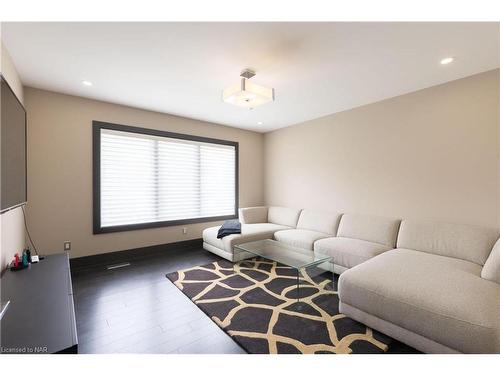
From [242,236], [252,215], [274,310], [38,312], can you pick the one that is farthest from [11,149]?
[252,215]

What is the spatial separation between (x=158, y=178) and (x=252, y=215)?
1928 mm

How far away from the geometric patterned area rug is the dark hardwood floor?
0.39 feet

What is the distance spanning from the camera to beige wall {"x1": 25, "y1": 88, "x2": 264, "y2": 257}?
2838 mm

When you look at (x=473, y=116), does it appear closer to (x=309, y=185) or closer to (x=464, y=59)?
(x=464, y=59)

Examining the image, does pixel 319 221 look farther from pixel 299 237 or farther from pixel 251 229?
pixel 251 229

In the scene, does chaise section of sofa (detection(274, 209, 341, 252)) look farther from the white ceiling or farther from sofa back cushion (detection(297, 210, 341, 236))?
the white ceiling

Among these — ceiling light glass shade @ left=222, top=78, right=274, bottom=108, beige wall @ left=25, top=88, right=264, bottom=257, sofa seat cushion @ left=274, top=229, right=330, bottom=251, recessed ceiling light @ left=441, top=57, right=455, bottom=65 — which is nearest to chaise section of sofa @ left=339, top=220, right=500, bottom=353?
sofa seat cushion @ left=274, top=229, right=330, bottom=251

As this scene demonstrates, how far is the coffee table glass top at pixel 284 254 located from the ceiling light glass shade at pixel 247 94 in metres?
1.82

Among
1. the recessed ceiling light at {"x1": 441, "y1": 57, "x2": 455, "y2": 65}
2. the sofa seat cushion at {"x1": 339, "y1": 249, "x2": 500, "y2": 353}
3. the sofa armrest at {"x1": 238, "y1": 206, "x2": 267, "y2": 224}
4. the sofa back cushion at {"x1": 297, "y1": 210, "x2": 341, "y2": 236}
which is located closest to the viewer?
the sofa seat cushion at {"x1": 339, "y1": 249, "x2": 500, "y2": 353}

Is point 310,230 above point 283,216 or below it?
below

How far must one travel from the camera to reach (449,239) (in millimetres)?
2430

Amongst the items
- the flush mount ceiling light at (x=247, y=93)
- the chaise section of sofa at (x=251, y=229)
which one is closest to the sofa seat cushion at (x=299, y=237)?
the chaise section of sofa at (x=251, y=229)

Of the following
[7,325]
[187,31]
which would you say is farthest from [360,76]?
[7,325]
